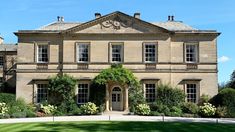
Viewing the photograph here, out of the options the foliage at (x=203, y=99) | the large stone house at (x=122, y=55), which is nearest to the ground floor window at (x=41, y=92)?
the large stone house at (x=122, y=55)

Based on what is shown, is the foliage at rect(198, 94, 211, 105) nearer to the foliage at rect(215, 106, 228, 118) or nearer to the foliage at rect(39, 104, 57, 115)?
the foliage at rect(215, 106, 228, 118)

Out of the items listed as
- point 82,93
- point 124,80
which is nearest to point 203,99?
point 124,80

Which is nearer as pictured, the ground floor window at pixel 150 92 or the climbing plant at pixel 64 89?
the climbing plant at pixel 64 89

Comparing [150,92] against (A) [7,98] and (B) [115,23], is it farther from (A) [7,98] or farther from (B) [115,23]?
(A) [7,98]

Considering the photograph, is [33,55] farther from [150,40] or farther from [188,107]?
[188,107]

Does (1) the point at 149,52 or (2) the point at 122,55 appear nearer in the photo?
(2) the point at 122,55

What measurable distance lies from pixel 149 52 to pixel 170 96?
4452 mm

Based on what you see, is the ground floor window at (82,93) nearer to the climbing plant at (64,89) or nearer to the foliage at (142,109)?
the climbing plant at (64,89)

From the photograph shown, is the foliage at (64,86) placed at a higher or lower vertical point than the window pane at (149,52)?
lower

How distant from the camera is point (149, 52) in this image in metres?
35.5

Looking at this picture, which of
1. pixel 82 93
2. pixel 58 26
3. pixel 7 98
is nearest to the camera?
pixel 7 98

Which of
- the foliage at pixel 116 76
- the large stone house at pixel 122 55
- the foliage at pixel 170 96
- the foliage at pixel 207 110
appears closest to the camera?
the foliage at pixel 207 110

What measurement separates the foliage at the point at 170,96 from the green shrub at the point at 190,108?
0.55 m

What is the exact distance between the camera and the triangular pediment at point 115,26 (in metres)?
35.4
